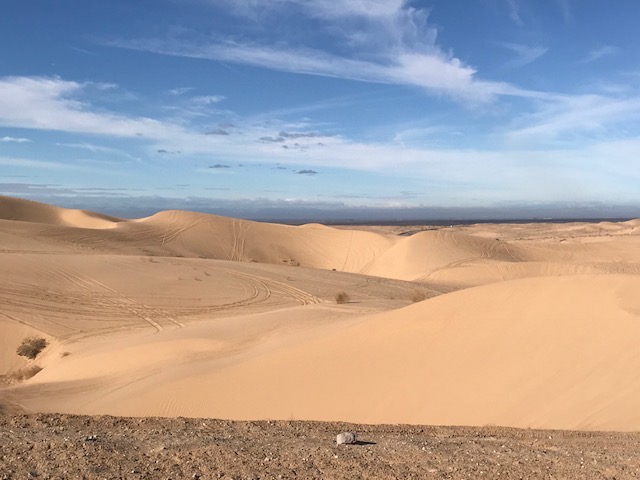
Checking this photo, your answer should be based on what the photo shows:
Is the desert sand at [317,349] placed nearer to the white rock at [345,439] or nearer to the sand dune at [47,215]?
the white rock at [345,439]

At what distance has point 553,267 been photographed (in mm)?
36906

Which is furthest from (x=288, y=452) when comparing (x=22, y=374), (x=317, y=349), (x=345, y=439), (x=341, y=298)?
(x=341, y=298)

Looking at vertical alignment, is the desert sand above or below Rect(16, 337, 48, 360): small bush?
above

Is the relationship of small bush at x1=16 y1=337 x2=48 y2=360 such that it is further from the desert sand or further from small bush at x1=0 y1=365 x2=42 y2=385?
small bush at x1=0 y1=365 x2=42 y2=385

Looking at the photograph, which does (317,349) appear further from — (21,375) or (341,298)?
(341,298)

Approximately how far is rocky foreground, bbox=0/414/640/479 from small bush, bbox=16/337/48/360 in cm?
1055

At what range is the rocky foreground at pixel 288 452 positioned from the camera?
15.9 feet

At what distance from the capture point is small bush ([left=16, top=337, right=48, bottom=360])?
16.4 meters

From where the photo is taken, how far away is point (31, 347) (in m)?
16.5

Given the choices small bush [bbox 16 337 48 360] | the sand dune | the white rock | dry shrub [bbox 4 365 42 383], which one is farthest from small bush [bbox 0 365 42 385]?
the sand dune

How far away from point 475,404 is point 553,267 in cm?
3158

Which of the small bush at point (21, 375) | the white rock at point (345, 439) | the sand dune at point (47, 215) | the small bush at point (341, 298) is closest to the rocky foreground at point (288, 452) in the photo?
the white rock at point (345, 439)

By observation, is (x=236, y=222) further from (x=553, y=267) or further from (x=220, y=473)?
(x=220, y=473)

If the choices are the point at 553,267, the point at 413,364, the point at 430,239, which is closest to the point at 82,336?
the point at 413,364
